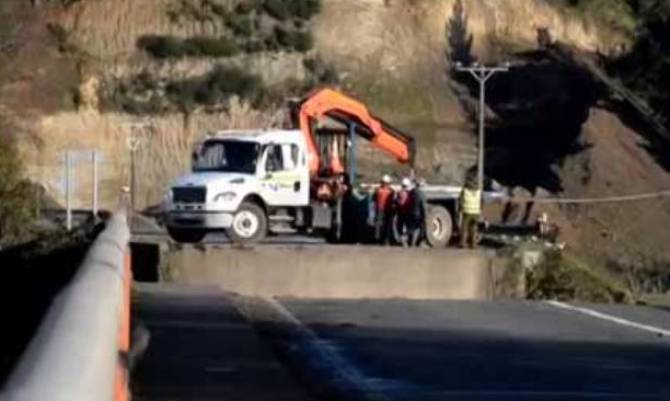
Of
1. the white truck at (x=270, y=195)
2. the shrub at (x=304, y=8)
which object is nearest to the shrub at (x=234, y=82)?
the shrub at (x=304, y=8)

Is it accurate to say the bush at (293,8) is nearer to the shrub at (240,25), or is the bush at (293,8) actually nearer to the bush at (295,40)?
the bush at (295,40)

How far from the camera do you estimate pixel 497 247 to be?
46312mm

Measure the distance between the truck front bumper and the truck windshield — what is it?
1048 mm

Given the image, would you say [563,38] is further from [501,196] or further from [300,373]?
[300,373]

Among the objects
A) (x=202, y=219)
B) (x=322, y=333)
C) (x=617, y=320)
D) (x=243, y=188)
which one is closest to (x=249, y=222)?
(x=202, y=219)

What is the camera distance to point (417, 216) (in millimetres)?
49156

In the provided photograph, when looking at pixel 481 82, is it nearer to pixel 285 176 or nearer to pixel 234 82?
pixel 234 82

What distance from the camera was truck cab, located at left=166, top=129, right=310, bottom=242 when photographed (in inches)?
1859

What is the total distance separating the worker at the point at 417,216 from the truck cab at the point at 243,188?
2407 mm

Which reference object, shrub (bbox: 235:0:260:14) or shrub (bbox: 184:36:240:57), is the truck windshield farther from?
shrub (bbox: 235:0:260:14)

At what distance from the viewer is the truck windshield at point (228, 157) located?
4778cm

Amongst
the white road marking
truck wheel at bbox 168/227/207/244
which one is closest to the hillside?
truck wheel at bbox 168/227/207/244

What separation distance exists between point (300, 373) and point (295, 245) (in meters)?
24.6

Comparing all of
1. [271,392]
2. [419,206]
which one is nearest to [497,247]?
[419,206]
